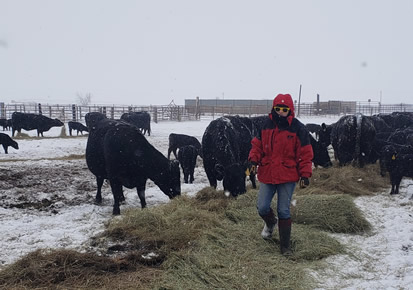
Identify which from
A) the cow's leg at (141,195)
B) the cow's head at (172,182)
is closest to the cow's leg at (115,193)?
the cow's leg at (141,195)

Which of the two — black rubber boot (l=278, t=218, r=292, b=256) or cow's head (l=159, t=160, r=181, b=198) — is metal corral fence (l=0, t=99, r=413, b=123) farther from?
black rubber boot (l=278, t=218, r=292, b=256)

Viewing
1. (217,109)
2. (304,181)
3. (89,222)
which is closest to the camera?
(304,181)

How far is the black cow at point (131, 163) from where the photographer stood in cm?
652

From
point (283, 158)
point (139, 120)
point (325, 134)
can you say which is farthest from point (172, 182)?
point (139, 120)

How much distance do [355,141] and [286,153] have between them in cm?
673

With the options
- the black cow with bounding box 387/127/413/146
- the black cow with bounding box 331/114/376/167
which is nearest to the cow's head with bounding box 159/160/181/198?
the black cow with bounding box 331/114/376/167

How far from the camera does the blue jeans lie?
428 cm

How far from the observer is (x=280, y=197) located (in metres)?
4.32

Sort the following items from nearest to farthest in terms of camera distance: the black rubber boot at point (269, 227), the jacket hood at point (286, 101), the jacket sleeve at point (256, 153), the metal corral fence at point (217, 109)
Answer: the jacket hood at point (286, 101)
the jacket sleeve at point (256, 153)
the black rubber boot at point (269, 227)
the metal corral fence at point (217, 109)

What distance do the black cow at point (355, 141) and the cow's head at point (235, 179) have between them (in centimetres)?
470

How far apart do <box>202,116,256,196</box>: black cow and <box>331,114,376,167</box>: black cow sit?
3157 millimetres

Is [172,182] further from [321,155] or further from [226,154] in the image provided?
[321,155]

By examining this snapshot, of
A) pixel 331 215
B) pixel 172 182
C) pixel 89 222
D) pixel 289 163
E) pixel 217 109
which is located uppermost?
pixel 217 109

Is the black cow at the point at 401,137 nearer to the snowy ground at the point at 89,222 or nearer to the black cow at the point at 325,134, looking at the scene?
the black cow at the point at 325,134
